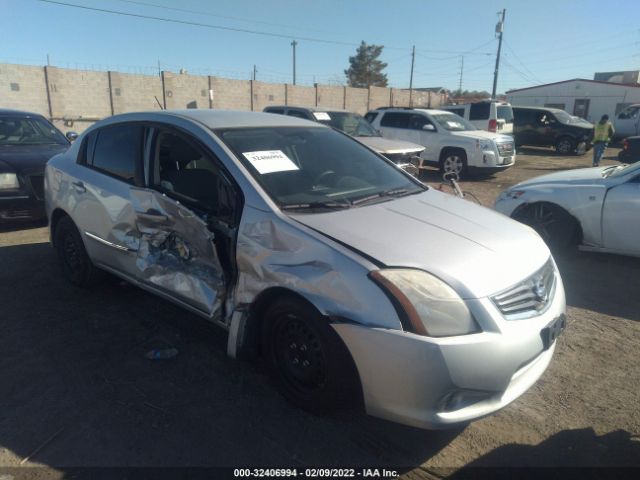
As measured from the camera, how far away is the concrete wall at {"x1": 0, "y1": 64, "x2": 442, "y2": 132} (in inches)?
932

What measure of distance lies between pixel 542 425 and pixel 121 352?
9.20ft

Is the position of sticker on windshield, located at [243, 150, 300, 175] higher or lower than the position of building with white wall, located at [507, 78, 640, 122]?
lower

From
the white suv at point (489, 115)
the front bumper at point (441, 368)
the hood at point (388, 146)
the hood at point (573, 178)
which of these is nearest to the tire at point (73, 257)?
the front bumper at point (441, 368)

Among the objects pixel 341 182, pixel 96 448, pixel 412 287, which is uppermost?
pixel 341 182

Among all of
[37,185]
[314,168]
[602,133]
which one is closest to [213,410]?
[314,168]

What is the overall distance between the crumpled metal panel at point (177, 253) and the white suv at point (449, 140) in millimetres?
9415

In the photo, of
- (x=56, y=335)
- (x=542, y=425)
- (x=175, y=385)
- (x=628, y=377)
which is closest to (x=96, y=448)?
(x=175, y=385)

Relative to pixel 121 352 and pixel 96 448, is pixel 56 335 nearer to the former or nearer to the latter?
pixel 121 352

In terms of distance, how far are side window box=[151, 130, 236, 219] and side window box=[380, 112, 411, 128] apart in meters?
10.4

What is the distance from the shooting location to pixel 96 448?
241cm

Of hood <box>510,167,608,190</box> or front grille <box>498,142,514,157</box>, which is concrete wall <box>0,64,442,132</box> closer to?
front grille <box>498,142,514,157</box>

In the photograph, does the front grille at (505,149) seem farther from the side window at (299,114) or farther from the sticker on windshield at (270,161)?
the sticker on windshield at (270,161)

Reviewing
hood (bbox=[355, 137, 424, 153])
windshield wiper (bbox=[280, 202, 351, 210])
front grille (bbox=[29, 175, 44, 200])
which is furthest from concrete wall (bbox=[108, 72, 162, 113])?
windshield wiper (bbox=[280, 202, 351, 210])

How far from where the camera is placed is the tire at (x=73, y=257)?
421cm
